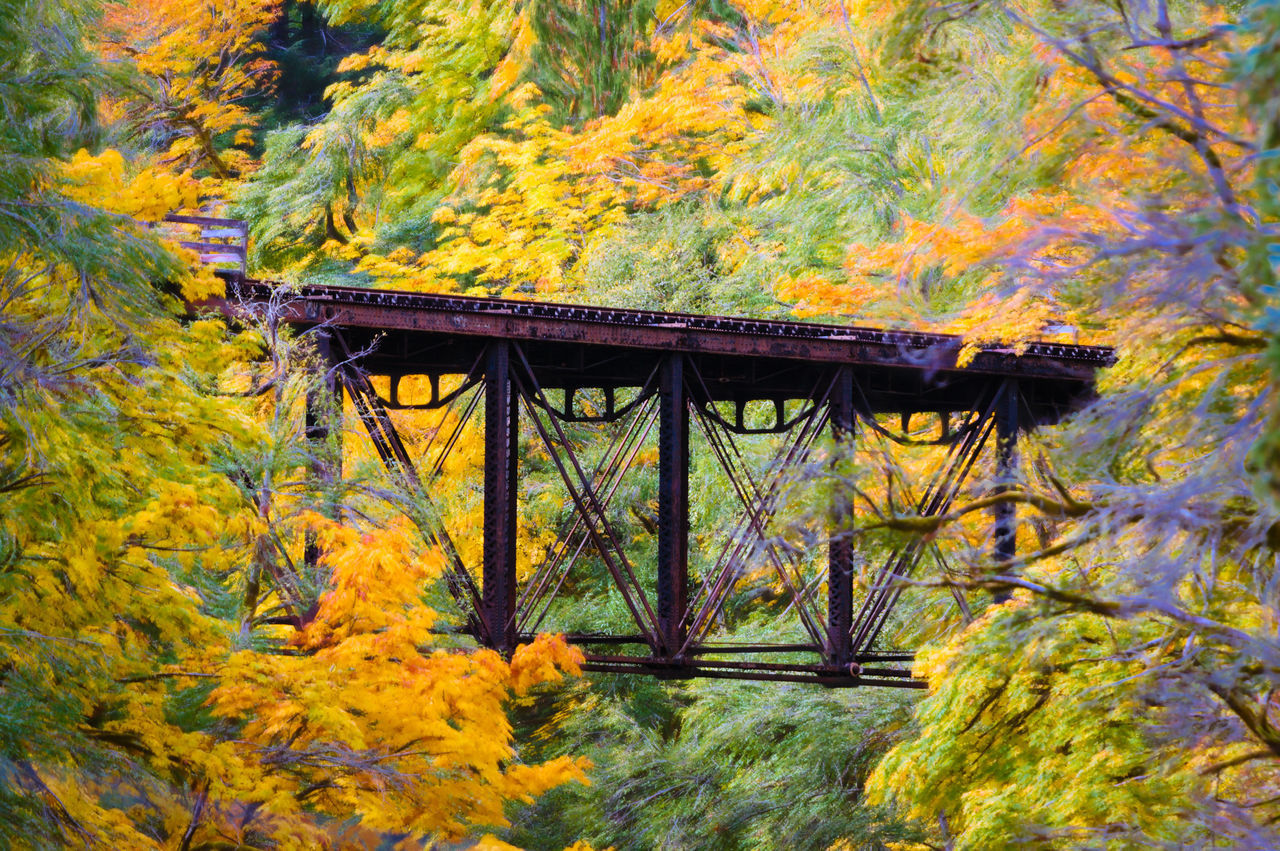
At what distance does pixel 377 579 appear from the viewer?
10469 millimetres

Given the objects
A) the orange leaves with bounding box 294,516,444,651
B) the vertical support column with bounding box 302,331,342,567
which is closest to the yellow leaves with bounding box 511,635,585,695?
the orange leaves with bounding box 294,516,444,651

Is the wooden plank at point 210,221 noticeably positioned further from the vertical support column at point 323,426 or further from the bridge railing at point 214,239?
the vertical support column at point 323,426

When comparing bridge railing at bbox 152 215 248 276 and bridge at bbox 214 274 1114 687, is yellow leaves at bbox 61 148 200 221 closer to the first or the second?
bridge railing at bbox 152 215 248 276

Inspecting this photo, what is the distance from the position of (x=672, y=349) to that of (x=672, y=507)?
1.53 m

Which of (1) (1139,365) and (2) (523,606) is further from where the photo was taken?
(2) (523,606)

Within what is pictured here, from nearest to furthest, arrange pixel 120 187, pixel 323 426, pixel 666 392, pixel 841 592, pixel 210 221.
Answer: pixel 120 187 → pixel 323 426 → pixel 210 221 → pixel 666 392 → pixel 841 592

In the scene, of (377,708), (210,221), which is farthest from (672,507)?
(210,221)

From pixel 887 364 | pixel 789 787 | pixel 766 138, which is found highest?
pixel 766 138

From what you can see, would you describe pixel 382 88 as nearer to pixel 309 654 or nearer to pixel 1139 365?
pixel 309 654

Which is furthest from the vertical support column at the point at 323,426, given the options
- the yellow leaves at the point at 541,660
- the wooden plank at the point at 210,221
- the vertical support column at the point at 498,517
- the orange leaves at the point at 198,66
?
A: the orange leaves at the point at 198,66

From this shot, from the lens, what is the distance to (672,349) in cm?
1354

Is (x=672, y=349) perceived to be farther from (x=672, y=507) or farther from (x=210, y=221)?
(x=210, y=221)

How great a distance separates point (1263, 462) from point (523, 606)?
9.24 meters

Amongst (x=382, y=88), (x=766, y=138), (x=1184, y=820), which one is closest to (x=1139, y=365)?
(x=1184, y=820)
